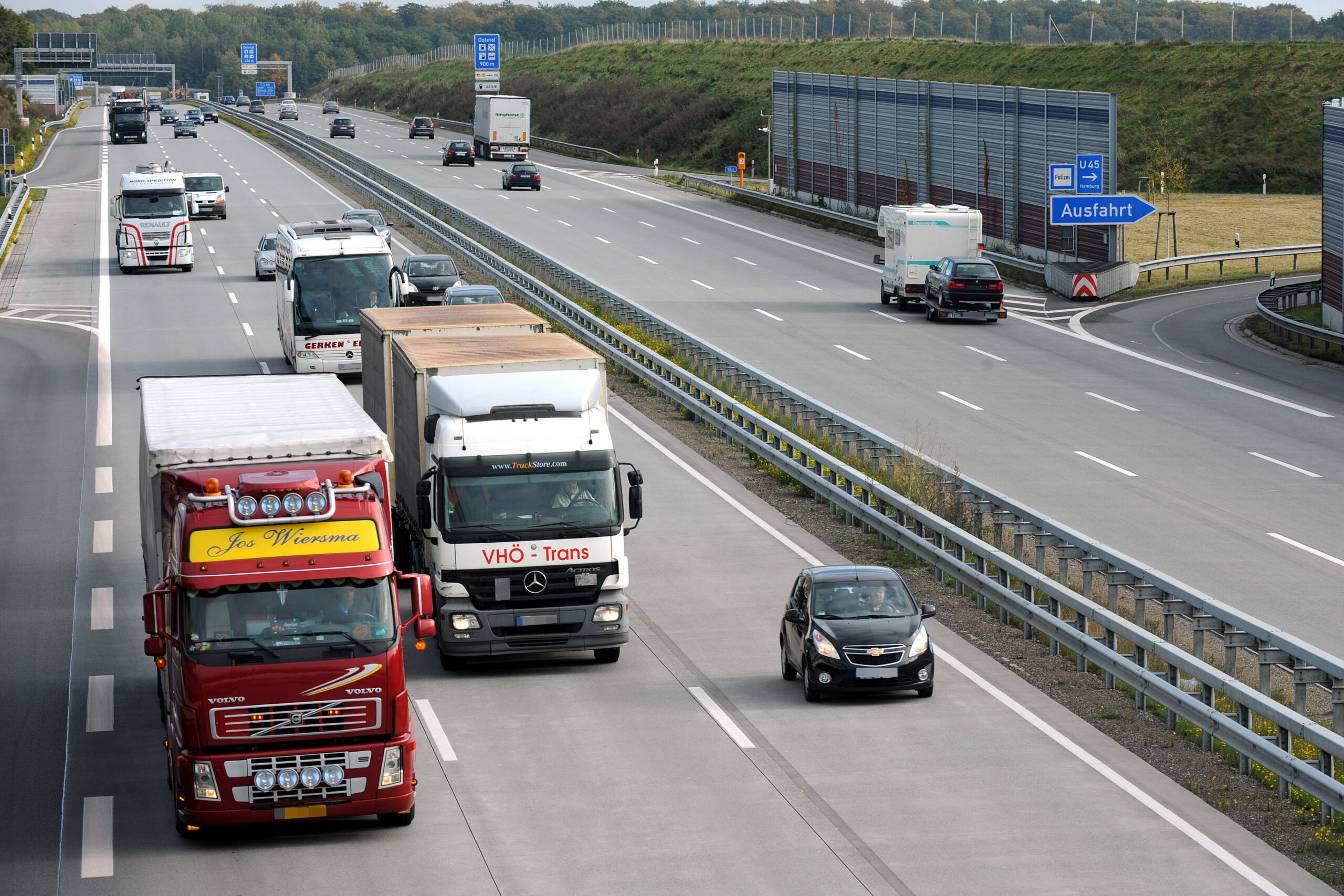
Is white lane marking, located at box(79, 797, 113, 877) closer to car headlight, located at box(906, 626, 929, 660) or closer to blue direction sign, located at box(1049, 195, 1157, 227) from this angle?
car headlight, located at box(906, 626, 929, 660)

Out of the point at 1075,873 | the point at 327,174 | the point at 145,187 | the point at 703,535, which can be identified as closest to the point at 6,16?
the point at 327,174

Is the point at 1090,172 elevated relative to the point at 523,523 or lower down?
elevated

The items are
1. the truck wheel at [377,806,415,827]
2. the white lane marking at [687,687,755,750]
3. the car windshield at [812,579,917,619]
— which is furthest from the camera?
the car windshield at [812,579,917,619]

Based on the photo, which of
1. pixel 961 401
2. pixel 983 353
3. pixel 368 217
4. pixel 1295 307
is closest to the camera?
pixel 961 401

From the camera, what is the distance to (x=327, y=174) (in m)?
81.4

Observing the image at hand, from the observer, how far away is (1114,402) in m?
34.0

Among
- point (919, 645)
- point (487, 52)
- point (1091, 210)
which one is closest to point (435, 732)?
point (919, 645)

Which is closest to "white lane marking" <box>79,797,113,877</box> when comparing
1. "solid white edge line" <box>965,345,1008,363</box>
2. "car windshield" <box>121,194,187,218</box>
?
"solid white edge line" <box>965,345,1008,363</box>

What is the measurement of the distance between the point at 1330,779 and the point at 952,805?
289 cm

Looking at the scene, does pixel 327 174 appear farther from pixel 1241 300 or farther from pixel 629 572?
pixel 629 572

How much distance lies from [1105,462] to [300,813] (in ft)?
62.5

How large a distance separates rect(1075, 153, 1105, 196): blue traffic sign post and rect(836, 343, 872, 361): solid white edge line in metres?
15.9

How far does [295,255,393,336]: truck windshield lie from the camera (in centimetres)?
3391

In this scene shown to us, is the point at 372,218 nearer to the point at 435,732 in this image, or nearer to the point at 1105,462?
the point at 1105,462
